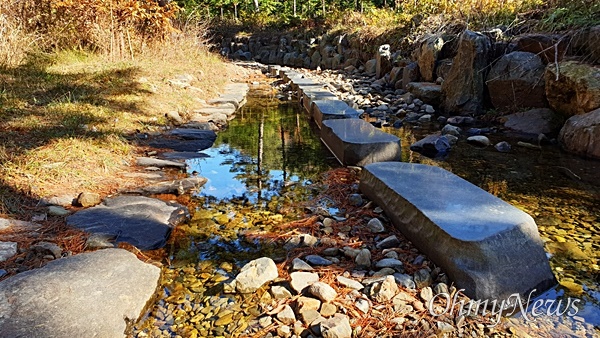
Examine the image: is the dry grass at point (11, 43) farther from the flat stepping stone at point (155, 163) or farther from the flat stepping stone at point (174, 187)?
the flat stepping stone at point (174, 187)

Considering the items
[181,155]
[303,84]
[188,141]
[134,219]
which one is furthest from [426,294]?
[303,84]

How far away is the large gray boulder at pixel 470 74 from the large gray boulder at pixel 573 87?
985 millimetres

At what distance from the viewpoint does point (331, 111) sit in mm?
4879

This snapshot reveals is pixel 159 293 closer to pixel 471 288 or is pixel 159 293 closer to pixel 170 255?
pixel 170 255

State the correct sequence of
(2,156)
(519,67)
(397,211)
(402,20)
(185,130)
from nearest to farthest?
(397,211) → (2,156) → (185,130) → (519,67) → (402,20)

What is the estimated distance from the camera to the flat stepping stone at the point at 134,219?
7.03 feet

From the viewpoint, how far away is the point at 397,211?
7.58 feet

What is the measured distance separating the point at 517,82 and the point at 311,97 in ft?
8.77

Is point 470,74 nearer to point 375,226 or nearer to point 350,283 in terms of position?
point 375,226

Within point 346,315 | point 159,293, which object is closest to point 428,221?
point 346,315

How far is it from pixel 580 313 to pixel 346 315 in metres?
0.93

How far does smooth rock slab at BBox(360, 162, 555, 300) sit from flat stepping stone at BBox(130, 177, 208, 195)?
4.70 feet

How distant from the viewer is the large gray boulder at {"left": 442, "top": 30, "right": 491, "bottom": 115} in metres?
5.78

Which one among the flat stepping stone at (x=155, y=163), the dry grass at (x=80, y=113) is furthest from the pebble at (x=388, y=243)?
the flat stepping stone at (x=155, y=163)
